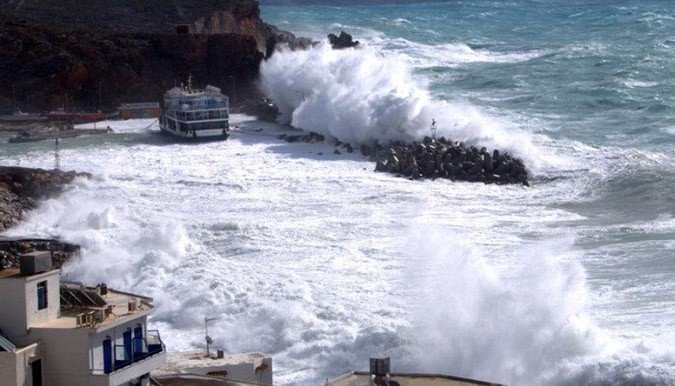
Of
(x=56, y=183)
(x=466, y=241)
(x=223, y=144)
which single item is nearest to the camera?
(x=466, y=241)

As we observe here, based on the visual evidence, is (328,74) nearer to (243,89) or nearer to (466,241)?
(243,89)

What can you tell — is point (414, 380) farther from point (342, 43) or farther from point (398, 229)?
point (342, 43)

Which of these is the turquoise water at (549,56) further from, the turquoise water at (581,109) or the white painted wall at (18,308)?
the white painted wall at (18,308)

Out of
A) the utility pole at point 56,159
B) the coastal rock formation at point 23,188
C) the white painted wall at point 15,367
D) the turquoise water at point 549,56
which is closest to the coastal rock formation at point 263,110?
the turquoise water at point 549,56

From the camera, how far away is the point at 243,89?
193 feet

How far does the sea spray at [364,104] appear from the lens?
45.4 m

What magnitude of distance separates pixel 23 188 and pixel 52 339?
70.8ft

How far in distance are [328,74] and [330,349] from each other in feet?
108

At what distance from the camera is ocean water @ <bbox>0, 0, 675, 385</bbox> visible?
72.6 feet

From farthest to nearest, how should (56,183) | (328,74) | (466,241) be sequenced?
(328,74)
(56,183)
(466,241)

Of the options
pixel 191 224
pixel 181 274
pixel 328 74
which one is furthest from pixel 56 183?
pixel 328 74

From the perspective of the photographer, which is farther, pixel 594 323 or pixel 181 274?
pixel 181 274

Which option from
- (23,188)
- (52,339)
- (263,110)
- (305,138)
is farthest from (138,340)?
(263,110)

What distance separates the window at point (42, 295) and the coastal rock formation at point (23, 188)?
18.8 metres
